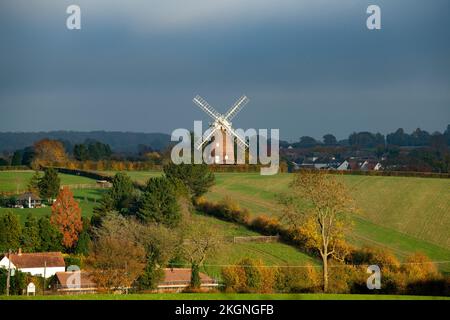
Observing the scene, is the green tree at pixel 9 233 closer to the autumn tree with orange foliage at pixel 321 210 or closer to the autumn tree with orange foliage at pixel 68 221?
the autumn tree with orange foliage at pixel 68 221

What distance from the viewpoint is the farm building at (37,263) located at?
1310 inches

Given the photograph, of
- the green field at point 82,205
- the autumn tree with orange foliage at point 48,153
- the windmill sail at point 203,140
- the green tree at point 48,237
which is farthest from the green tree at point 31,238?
the autumn tree with orange foliage at point 48,153

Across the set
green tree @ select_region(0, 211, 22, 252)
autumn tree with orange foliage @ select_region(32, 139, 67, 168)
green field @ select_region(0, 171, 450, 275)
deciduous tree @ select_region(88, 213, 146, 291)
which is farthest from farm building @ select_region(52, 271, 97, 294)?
autumn tree with orange foliage @ select_region(32, 139, 67, 168)

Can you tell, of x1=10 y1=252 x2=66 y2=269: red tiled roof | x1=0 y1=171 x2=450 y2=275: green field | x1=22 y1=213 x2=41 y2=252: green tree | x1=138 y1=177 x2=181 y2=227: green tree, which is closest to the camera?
x1=10 y1=252 x2=66 y2=269: red tiled roof

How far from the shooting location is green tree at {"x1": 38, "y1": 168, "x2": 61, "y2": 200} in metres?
53.7

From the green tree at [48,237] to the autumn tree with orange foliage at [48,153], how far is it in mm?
38173

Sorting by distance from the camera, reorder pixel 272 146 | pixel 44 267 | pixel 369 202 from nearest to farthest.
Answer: pixel 44 267 → pixel 369 202 → pixel 272 146

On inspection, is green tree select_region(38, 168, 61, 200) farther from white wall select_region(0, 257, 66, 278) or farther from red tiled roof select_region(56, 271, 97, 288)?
red tiled roof select_region(56, 271, 97, 288)

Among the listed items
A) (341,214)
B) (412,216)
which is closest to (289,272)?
(341,214)

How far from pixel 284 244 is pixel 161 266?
27.4ft

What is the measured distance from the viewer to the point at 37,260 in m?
34.4

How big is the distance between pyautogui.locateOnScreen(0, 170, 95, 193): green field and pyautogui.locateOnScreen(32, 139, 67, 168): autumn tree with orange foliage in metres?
10.4

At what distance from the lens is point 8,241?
37219 mm
